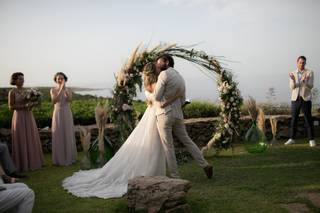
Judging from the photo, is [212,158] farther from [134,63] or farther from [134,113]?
[134,63]

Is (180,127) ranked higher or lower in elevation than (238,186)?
higher

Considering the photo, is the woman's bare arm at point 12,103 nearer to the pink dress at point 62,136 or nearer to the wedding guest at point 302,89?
the pink dress at point 62,136

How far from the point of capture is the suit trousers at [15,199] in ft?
13.0

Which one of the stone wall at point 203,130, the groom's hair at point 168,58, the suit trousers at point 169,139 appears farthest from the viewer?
the stone wall at point 203,130

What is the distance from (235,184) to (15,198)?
11.0ft

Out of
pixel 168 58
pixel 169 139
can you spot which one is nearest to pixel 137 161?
pixel 169 139

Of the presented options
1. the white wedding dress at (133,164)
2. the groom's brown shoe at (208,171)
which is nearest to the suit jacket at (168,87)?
the white wedding dress at (133,164)

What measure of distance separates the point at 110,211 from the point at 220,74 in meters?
4.20

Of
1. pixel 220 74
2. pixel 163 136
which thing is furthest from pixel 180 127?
pixel 220 74

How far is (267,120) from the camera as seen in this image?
1042 centimetres

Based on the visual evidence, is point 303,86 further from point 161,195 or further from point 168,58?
point 161,195

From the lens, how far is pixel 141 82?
775 centimetres

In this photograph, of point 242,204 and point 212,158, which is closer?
point 242,204

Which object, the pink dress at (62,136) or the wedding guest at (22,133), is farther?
the pink dress at (62,136)
